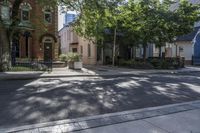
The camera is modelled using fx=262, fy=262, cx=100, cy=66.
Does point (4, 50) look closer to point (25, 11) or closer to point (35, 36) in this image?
point (35, 36)

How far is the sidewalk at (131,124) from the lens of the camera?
206 inches

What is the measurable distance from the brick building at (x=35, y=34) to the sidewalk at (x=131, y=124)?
19.7 m

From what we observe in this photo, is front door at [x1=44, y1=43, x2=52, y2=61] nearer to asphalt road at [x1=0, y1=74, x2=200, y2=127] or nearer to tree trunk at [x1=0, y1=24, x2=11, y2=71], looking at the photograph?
tree trunk at [x1=0, y1=24, x2=11, y2=71]

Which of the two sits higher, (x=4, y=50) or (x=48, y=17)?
(x=48, y=17)

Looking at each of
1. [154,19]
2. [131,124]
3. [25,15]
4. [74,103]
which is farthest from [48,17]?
[131,124]

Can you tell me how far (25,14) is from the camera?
1019 inches

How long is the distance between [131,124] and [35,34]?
21.9 m

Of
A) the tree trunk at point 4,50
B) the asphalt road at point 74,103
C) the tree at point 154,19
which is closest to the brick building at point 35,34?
the tree trunk at point 4,50

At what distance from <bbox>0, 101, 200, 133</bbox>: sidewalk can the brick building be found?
19.7 m

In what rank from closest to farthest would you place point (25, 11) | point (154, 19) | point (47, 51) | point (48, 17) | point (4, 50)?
1. point (4, 50)
2. point (154, 19)
3. point (25, 11)
4. point (48, 17)
5. point (47, 51)

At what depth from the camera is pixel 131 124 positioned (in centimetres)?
561

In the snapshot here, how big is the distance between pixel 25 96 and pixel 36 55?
1782 centimetres

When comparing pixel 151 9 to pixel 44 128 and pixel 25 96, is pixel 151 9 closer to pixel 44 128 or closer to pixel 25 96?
pixel 25 96

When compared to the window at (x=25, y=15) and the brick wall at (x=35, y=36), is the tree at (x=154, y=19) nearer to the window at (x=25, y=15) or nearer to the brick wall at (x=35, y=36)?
the brick wall at (x=35, y=36)
